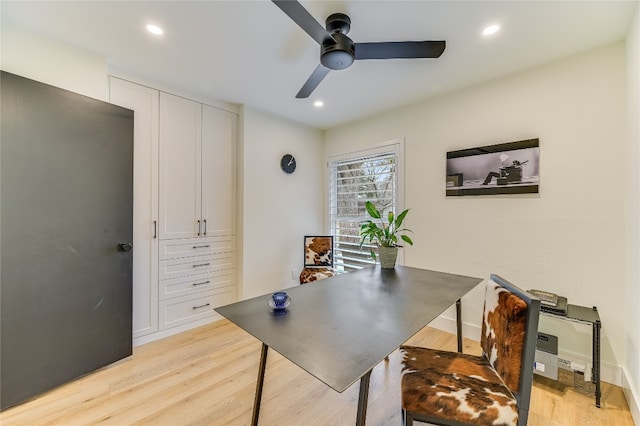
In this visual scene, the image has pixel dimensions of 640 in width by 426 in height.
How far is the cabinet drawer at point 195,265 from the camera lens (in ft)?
8.74

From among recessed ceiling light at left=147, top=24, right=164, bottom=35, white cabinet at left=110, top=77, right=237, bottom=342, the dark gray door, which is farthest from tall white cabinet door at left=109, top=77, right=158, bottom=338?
recessed ceiling light at left=147, top=24, right=164, bottom=35

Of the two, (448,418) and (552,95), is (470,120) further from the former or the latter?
(448,418)

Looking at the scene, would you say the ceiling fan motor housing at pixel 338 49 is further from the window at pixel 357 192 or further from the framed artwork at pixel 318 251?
the framed artwork at pixel 318 251

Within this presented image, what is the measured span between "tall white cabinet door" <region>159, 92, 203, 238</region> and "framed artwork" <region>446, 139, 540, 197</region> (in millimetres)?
2730

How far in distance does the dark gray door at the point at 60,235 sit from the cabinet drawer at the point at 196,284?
1.44 feet

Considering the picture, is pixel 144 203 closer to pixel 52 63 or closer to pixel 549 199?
pixel 52 63

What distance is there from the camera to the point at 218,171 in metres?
3.05

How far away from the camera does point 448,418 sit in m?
1.08

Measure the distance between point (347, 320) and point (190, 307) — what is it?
2.29 metres

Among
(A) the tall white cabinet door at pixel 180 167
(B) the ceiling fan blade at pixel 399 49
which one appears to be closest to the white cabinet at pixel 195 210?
(A) the tall white cabinet door at pixel 180 167

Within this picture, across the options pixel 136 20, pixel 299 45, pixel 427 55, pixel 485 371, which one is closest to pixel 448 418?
pixel 485 371

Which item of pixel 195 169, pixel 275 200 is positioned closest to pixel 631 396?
pixel 275 200

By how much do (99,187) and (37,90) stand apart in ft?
2.37

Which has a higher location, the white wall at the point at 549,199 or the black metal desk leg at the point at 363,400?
the white wall at the point at 549,199
